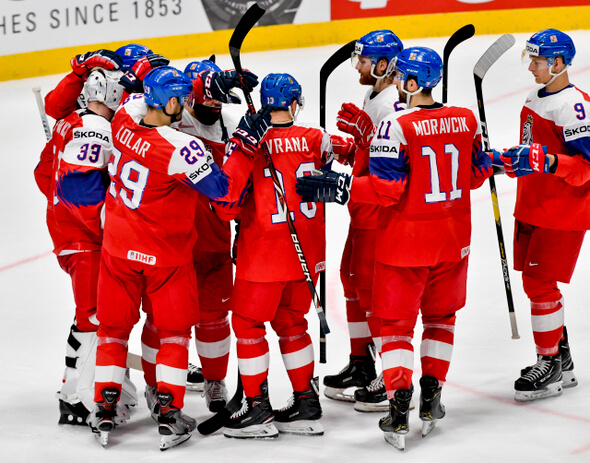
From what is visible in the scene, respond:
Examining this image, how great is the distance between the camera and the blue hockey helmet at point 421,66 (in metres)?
4.32

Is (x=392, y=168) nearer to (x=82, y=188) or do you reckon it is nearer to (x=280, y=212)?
(x=280, y=212)

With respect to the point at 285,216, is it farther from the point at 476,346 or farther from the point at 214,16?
the point at 214,16

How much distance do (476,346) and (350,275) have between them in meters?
1.05

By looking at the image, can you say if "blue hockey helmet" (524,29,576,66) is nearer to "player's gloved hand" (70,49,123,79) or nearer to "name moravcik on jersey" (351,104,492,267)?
"name moravcik on jersey" (351,104,492,267)

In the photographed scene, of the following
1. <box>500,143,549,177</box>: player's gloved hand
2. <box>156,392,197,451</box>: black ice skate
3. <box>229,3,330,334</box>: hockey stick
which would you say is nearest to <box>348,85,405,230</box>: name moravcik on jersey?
<box>229,3,330,334</box>: hockey stick

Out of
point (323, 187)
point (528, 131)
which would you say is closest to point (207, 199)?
point (323, 187)

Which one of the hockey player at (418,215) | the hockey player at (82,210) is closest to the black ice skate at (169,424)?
the hockey player at (82,210)

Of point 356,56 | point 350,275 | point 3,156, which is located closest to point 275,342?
point 350,275

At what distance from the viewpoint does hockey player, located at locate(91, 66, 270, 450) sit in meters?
4.28

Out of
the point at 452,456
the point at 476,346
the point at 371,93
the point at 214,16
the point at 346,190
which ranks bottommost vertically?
the point at 452,456

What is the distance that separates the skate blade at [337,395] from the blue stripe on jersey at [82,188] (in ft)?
4.97

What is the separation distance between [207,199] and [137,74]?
0.66m

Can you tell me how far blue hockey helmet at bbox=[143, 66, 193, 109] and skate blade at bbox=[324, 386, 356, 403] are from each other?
1.72m

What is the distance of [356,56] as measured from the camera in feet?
16.4
